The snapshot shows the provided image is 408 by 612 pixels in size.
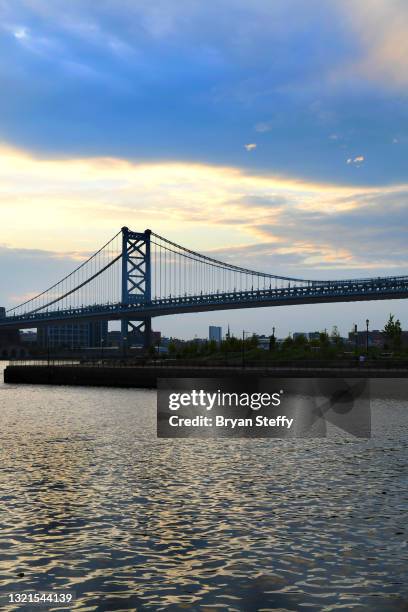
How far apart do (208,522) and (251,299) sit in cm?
8954

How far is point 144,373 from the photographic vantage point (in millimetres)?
71188

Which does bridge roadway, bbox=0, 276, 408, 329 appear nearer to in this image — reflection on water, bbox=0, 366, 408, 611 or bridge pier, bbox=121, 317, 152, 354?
bridge pier, bbox=121, 317, 152, 354

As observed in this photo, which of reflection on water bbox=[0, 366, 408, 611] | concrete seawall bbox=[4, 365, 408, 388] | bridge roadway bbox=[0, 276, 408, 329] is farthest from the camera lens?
bridge roadway bbox=[0, 276, 408, 329]

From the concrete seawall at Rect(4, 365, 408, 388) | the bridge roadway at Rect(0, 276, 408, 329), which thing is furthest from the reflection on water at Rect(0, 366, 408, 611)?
the bridge roadway at Rect(0, 276, 408, 329)

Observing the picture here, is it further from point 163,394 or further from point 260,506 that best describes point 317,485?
point 163,394

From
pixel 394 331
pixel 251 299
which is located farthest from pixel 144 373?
pixel 394 331

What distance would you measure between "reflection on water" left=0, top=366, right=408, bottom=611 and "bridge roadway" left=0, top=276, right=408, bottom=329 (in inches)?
2764

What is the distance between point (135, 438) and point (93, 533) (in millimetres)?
17298

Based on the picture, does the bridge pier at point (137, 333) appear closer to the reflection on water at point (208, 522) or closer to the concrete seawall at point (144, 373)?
the concrete seawall at point (144, 373)

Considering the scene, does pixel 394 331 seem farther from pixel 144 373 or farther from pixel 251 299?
pixel 144 373

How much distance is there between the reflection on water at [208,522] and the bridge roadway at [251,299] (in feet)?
230

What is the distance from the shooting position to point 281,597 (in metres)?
12.7

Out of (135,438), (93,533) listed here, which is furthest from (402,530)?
(135,438)

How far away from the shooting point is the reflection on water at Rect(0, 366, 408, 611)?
43.2 feet
